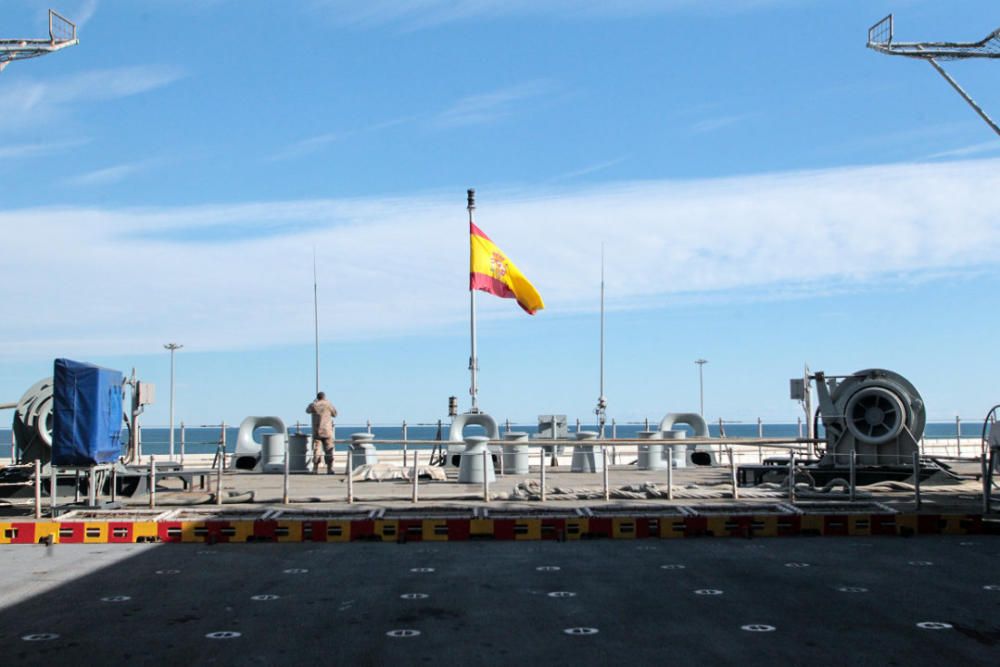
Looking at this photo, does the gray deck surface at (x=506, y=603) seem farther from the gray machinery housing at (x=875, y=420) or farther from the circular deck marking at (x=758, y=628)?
the gray machinery housing at (x=875, y=420)

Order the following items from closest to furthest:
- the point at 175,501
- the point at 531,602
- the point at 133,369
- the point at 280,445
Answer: the point at 531,602 < the point at 175,501 < the point at 133,369 < the point at 280,445

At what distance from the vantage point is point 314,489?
20.1 metres

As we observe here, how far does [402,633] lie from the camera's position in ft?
29.0

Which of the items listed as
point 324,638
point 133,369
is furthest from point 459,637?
point 133,369

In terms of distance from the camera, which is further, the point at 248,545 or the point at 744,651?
the point at 248,545

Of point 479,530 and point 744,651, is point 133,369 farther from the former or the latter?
point 744,651

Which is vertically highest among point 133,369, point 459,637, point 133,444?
point 133,369

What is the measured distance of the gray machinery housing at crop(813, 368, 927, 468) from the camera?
21766 mm

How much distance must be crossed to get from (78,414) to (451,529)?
6.25 metres

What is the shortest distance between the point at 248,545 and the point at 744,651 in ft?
28.3

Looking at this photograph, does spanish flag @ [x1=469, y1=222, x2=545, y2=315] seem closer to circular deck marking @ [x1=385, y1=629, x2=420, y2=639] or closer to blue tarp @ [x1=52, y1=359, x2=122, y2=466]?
blue tarp @ [x1=52, y1=359, x2=122, y2=466]

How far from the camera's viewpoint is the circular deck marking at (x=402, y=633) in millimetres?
8719

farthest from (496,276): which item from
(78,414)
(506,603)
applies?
(506,603)

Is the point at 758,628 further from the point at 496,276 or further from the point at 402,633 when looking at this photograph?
the point at 496,276
